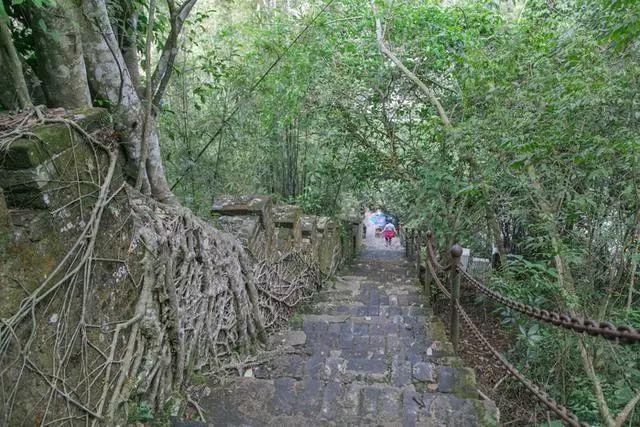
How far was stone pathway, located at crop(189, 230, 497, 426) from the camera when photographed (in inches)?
90.0

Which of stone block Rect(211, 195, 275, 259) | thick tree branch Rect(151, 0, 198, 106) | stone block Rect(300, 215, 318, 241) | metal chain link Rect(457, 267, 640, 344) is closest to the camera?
metal chain link Rect(457, 267, 640, 344)

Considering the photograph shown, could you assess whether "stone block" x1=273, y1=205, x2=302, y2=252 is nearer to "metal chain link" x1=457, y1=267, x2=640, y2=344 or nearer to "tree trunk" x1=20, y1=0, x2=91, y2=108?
"tree trunk" x1=20, y1=0, x2=91, y2=108

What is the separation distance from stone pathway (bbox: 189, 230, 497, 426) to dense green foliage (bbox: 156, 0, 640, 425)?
3.28 ft

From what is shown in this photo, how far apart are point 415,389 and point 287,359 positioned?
3.25 ft

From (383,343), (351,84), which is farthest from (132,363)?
(351,84)

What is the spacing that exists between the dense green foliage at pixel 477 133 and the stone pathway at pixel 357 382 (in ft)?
3.28

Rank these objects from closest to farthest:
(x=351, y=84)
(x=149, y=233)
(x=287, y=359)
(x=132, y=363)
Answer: (x=132, y=363) < (x=149, y=233) < (x=287, y=359) < (x=351, y=84)

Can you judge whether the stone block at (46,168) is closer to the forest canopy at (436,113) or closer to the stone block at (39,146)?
the stone block at (39,146)

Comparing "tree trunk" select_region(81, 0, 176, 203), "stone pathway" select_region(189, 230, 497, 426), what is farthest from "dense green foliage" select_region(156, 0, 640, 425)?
"tree trunk" select_region(81, 0, 176, 203)

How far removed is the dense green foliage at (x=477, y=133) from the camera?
3066 mm

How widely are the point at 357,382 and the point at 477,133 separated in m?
2.68

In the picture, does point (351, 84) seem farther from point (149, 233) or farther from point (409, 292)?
point (149, 233)

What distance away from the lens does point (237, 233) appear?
3605 millimetres

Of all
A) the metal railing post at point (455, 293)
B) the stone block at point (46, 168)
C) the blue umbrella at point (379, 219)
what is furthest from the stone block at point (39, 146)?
the blue umbrella at point (379, 219)
